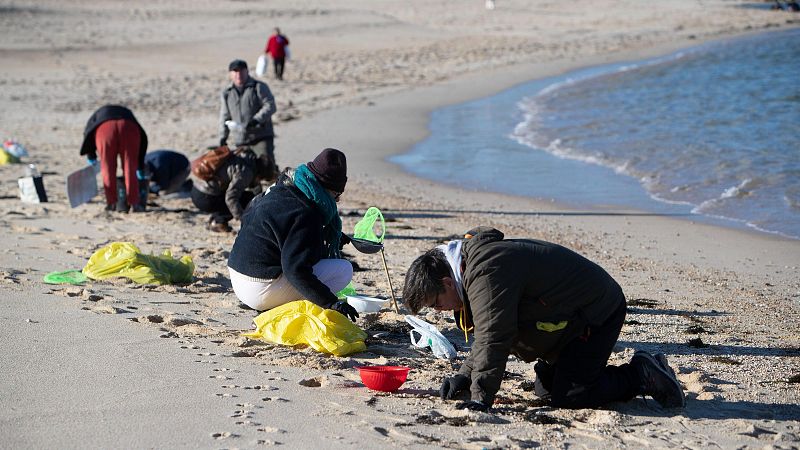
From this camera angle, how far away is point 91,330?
19.4 ft

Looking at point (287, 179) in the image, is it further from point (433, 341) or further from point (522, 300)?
point (522, 300)

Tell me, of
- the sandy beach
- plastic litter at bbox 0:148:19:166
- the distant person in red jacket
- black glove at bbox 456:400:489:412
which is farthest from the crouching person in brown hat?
the distant person in red jacket

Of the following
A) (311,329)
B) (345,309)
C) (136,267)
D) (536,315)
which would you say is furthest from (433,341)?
(136,267)

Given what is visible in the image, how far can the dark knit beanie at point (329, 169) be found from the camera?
572 centimetres

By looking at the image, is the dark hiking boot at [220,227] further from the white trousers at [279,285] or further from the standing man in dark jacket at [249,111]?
the white trousers at [279,285]

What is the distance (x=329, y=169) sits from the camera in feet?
18.7

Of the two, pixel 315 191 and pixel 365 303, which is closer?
pixel 315 191

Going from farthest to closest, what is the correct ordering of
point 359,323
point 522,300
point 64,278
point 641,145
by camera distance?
1. point 641,145
2. point 64,278
3. point 359,323
4. point 522,300

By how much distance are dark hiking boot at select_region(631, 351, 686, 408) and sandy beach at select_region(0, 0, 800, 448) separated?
9cm

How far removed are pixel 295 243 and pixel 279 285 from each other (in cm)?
47

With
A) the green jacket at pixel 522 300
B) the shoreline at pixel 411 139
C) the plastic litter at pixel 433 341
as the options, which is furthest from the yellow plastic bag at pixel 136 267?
the shoreline at pixel 411 139

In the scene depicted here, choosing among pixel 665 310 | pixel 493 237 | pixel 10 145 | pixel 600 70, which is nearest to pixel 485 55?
pixel 600 70

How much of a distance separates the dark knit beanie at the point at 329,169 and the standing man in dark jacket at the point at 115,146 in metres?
5.27

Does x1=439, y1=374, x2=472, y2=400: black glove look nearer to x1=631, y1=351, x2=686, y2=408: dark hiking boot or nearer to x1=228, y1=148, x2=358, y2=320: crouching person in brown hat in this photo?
x1=631, y1=351, x2=686, y2=408: dark hiking boot
